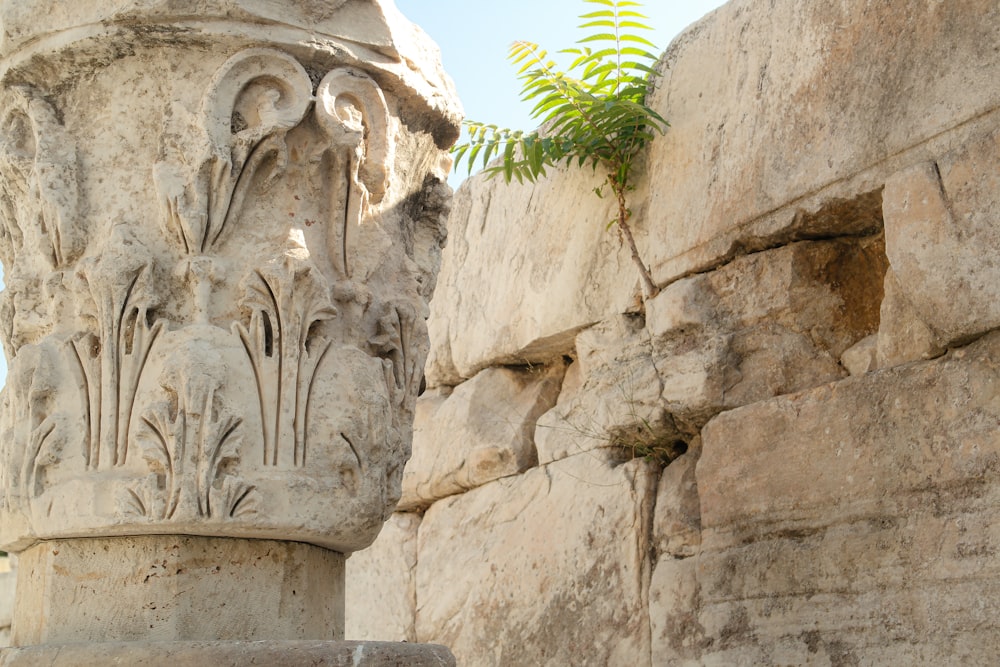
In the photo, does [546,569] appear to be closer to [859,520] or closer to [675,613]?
[675,613]

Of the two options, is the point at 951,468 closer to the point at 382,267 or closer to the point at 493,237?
the point at 382,267

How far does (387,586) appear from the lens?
4945mm

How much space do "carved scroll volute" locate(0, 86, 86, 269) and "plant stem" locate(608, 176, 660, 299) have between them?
1.76m

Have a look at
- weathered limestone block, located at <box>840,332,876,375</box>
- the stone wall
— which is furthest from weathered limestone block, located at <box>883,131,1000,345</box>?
weathered limestone block, located at <box>840,332,876,375</box>

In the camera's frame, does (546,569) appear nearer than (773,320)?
No

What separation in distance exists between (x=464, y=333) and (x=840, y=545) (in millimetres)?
2315

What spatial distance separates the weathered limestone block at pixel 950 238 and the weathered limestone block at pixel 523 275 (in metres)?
1.25

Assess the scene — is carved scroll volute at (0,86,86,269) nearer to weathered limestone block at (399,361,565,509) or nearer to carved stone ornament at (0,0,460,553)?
carved stone ornament at (0,0,460,553)

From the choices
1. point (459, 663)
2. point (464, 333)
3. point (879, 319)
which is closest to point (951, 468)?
point (879, 319)

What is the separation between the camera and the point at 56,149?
2.87 metres

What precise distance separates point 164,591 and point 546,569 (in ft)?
5.45

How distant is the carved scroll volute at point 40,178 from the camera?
2836 millimetres

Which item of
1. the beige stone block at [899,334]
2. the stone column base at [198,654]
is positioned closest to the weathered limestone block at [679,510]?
the beige stone block at [899,334]

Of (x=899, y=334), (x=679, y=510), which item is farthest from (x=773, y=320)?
(x=679, y=510)
